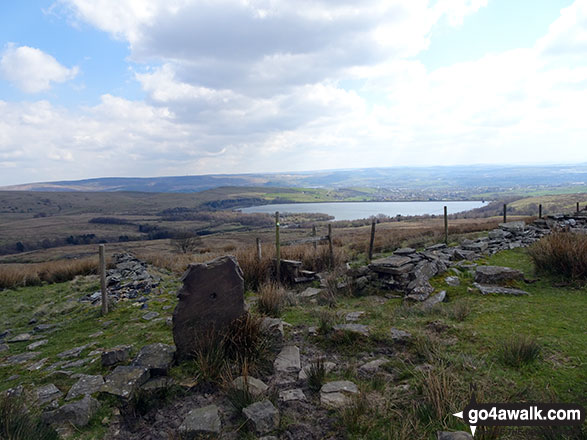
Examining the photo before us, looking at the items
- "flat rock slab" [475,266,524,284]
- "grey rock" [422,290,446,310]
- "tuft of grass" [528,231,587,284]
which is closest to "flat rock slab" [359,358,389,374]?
"grey rock" [422,290,446,310]

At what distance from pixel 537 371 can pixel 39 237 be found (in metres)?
84.6

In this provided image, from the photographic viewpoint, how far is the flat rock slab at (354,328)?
16.2ft

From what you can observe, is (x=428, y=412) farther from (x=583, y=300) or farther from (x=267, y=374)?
(x=583, y=300)

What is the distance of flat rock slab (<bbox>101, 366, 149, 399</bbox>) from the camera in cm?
365

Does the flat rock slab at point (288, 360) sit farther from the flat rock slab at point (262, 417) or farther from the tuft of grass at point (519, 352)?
the tuft of grass at point (519, 352)

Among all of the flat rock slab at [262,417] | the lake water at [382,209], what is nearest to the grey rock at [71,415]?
the flat rock slab at [262,417]

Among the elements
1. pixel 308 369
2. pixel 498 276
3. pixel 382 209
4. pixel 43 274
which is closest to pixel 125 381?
pixel 308 369

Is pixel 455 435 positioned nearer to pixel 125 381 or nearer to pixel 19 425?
pixel 125 381

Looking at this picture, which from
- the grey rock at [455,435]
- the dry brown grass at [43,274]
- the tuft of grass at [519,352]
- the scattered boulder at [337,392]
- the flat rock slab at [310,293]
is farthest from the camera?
the dry brown grass at [43,274]

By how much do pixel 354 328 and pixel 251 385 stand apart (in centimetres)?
199

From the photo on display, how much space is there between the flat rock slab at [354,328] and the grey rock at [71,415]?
3.32 metres

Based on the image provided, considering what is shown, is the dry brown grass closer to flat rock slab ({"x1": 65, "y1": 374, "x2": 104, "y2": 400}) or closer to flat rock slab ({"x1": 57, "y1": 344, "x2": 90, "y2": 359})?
flat rock slab ({"x1": 57, "y1": 344, "x2": 90, "y2": 359})

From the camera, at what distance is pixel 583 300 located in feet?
19.1

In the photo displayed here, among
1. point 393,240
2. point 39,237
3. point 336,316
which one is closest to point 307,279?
point 336,316
